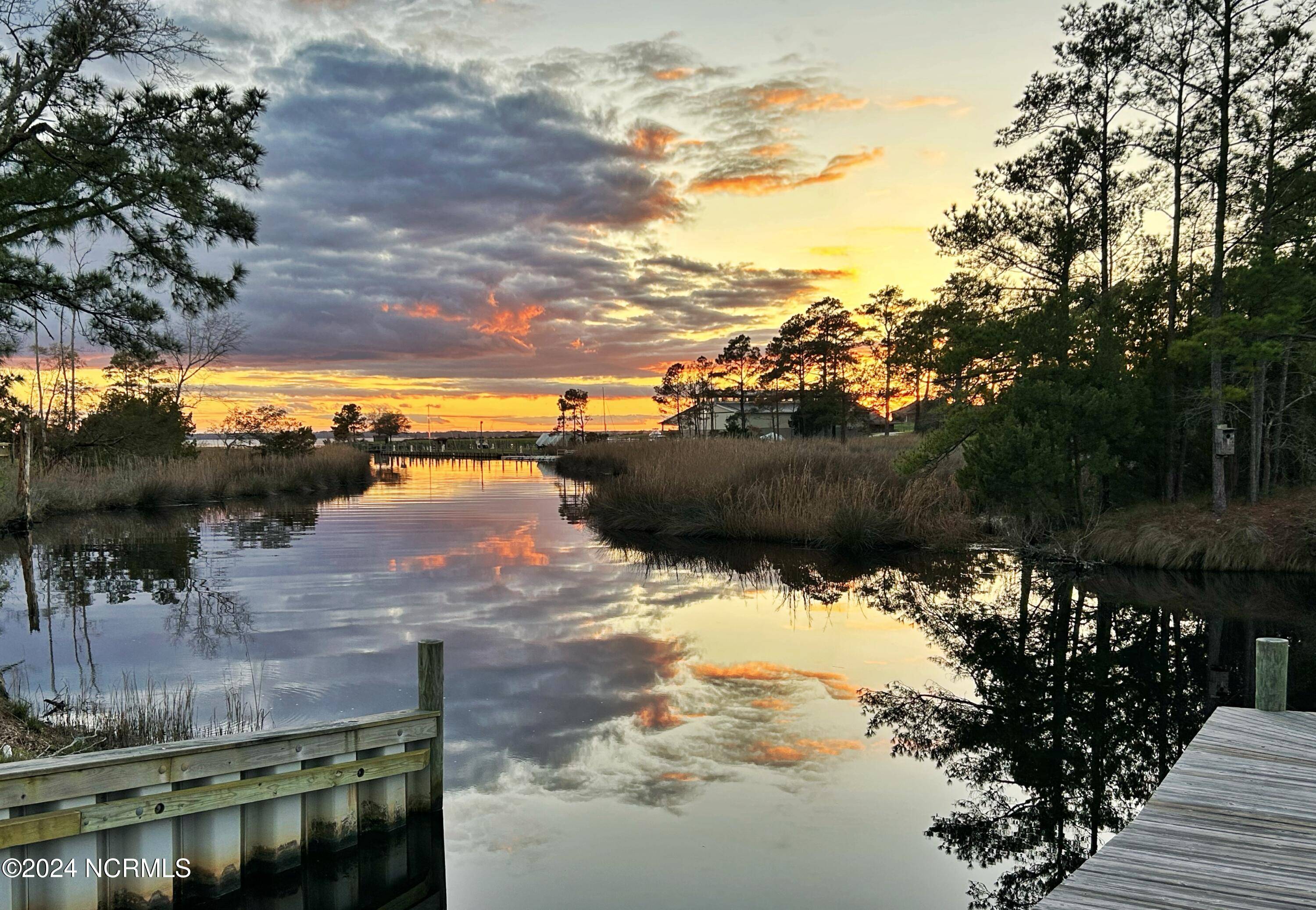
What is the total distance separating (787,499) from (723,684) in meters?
13.2

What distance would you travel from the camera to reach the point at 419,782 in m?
6.37

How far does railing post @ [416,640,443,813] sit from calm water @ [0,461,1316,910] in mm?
471

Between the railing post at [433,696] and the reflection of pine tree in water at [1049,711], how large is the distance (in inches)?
150

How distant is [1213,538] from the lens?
1878 cm

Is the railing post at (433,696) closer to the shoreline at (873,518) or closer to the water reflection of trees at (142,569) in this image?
the water reflection of trees at (142,569)

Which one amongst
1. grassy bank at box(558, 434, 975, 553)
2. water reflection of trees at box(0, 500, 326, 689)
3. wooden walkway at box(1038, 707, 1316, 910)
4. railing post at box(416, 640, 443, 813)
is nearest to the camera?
wooden walkway at box(1038, 707, 1316, 910)

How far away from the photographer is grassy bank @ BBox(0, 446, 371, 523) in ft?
99.7

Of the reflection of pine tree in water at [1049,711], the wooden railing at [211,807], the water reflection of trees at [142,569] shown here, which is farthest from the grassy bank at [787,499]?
the wooden railing at [211,807]

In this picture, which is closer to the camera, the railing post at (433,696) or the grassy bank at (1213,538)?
the railing post at (433,696)

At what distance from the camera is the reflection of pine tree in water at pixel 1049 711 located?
686cm

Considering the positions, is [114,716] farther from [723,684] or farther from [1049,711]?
[1049,711]

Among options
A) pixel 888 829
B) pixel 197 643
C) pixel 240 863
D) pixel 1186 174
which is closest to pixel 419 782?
pixel 240 863

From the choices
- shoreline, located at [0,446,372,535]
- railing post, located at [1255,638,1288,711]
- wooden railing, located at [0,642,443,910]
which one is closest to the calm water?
wooden railing, located at [0,642,443,910]

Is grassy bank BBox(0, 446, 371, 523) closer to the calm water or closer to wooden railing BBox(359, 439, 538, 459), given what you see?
the calm water
